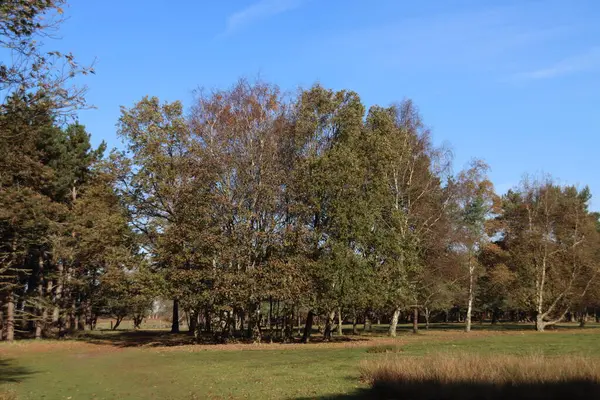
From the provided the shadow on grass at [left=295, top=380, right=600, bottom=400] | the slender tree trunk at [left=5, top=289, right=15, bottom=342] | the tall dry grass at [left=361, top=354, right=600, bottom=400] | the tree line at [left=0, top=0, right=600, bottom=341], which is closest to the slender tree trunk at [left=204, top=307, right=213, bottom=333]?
the tree line at [left=0, top=0, right=600, bottom=341]

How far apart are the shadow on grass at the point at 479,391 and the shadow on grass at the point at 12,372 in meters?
12.7

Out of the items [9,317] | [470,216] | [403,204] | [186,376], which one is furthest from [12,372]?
[470,216]

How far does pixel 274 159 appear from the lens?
38.0 m

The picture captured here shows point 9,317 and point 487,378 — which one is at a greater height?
point 487,378

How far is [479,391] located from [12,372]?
64.8ft

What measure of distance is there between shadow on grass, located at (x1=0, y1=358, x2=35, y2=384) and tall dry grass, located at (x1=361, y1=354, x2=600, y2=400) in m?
13.8

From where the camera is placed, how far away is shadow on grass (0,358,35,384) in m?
19.2

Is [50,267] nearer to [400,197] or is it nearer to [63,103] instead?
[400,197]

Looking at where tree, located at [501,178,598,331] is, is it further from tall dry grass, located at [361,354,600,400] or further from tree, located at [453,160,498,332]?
tall dry grass, located at [361,354,600,400]

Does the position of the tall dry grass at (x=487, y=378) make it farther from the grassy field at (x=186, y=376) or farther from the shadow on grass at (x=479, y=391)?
the grassy field at (x=186, y=376)

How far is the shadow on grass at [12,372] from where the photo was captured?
19.2 m

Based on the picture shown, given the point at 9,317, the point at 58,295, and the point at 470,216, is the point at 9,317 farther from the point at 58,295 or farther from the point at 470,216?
the point at 470,216

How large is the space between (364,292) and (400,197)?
14.6 m

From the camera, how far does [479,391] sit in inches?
441
